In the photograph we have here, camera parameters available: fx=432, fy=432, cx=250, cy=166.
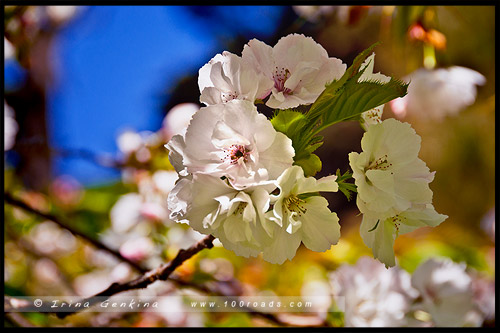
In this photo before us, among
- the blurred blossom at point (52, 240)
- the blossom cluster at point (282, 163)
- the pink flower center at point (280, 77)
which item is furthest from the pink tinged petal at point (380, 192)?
the blurred blossom at point (52, 240)

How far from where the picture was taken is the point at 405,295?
720 millimetres

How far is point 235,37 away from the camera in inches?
40.3

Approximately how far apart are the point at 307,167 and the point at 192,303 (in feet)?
2.19

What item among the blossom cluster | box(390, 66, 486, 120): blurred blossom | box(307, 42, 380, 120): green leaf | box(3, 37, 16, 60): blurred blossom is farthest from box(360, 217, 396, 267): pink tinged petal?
box(3, 37, 16, 60): blurred blossom

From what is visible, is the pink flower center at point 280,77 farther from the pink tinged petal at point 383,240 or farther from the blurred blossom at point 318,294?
the blurred blossom at point 318,294

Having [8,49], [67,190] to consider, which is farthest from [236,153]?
[67,190]

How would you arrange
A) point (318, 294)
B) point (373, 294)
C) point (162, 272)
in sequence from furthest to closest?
1. point (318, 294)
2. point (373, 294)
3. point (162, 272)

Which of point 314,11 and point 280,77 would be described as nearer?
point 280,77

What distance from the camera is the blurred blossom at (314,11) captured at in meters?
1.01

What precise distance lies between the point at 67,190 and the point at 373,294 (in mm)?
931

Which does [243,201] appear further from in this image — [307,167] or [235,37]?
[235,37]

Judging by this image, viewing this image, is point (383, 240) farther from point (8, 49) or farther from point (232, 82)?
point (8, 49)

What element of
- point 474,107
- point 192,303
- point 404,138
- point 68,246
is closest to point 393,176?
point 404,138
